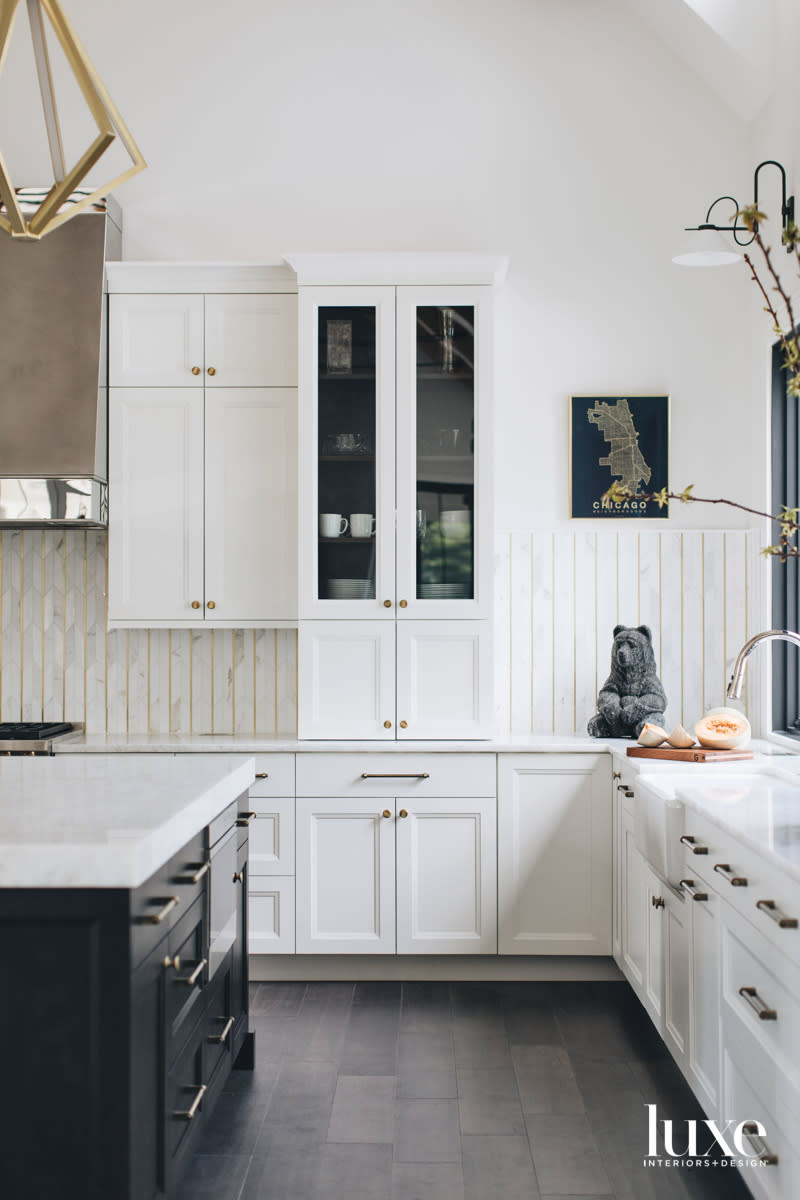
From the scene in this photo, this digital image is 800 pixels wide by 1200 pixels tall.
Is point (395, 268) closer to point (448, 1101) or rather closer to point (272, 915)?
point (272, 915)

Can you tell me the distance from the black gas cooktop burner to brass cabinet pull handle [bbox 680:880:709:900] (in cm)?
222

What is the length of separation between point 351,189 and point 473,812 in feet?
7.94

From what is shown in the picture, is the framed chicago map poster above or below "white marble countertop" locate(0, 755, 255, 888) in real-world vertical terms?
above

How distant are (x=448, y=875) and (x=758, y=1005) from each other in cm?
154

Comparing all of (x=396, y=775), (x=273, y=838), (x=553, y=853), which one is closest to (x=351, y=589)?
(x=396, y=775)

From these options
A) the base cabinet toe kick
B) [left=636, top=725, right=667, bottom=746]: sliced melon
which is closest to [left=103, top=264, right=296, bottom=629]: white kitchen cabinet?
[left=636, top=725, right=667, bottom=746]: sliced melon

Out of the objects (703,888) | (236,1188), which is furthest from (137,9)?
(236,1188)

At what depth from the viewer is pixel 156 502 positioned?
3393mm

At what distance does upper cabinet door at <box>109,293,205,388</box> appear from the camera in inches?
134

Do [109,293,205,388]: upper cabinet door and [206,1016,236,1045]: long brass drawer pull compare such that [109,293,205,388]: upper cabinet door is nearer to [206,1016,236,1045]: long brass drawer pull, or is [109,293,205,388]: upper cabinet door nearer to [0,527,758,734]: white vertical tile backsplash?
[0,527,758,734]: white vertical tile backsplash

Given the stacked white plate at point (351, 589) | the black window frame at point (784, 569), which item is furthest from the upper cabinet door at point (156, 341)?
the black window frame at point (784, 569)

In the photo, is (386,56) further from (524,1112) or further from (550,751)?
(524,1112)

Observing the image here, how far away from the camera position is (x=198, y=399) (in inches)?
134

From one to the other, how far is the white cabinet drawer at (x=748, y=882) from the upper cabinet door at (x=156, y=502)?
194 cm
